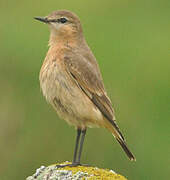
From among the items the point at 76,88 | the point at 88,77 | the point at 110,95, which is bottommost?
the point at 110,95

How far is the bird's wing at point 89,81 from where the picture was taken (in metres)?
12.8

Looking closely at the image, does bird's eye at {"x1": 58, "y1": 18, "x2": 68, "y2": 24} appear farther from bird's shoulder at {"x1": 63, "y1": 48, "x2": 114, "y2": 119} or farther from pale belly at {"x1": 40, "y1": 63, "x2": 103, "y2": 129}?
pale belly at {"x1": 40, "y1": 63, "x2": 103, "y2": 129}

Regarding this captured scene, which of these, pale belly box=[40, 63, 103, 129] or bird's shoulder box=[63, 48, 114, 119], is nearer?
pale belly box=[40, 63, 103, 129]

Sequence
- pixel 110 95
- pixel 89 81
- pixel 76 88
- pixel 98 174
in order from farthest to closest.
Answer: pixel 110 95, pixel 89 81, pixel 76 88, pixel 98 174

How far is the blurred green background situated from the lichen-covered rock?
3858 millimetres

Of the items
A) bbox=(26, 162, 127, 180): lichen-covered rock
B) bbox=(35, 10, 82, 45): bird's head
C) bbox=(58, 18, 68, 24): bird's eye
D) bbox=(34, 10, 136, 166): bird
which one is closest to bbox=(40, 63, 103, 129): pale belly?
bbox=(34, 10, 136, 166): bird

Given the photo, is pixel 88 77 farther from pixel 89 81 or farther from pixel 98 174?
pixel 98 174

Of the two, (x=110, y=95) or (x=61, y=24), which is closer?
(x=61, y=24)

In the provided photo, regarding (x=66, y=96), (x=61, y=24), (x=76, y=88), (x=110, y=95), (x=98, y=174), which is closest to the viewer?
(x=98, y=174)

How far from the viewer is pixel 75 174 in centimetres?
1120

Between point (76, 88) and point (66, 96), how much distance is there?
217 millimetres

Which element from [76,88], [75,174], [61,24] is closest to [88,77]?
[76,88]

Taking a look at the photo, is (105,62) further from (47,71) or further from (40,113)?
(47,71)

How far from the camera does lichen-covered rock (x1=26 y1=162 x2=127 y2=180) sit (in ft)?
36.4
